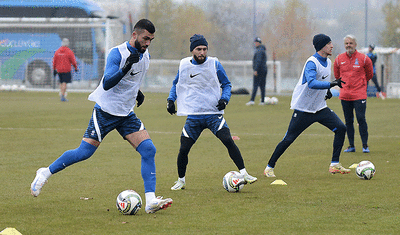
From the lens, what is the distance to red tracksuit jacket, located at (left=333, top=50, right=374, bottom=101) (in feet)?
33.3

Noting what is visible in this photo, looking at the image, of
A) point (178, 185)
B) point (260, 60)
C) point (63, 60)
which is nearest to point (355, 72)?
point (178, 185)

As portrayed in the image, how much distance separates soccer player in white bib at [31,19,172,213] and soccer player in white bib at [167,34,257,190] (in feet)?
3.55

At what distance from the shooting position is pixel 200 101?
7316 millimetres

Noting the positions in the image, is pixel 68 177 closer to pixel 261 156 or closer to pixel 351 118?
pixel 261 156

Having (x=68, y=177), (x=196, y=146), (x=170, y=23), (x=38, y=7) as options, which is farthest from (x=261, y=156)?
(x=170, y=23)

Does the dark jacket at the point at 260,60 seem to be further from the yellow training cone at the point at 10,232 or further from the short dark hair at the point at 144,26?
the yellow training cone at the point at 10,232

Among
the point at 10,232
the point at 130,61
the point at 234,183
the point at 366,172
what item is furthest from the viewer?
the point at 366,172

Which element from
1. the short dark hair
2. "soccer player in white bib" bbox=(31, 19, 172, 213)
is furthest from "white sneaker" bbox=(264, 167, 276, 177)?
the short dark hair

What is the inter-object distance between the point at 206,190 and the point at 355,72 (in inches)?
170

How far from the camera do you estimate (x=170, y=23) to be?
67000 mm

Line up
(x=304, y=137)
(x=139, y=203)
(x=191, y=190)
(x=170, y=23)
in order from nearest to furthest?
(x=139, y=203)
(x=191, y=190)
(x=304, y=137)
(x=170, y=23)

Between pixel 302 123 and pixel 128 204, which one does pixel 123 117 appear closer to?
pixel 128 204

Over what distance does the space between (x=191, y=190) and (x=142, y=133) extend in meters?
1.29

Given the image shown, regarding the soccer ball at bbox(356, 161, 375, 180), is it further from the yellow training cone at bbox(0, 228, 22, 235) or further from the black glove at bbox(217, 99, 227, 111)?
the yellow training cone at bbox(0, 228, 22, 235)
